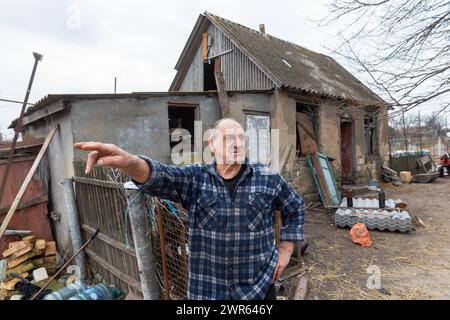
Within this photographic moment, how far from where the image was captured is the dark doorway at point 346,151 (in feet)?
37.1

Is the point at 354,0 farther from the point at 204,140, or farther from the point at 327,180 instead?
the point at 327,180

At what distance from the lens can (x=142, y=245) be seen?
2887 millimetres

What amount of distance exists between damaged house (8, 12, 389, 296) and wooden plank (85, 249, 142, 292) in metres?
0.03

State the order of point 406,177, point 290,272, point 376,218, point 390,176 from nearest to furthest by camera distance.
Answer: point 290,272
point 376,218
point 390,176
point 406,177

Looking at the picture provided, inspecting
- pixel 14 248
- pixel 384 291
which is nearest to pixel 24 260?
pixel 14 248

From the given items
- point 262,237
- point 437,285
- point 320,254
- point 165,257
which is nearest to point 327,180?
point 320,254

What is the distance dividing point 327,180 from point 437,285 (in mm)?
4824

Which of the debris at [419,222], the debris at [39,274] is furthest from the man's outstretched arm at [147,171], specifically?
the debris at [419,222]

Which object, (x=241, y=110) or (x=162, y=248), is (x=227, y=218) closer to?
(x=162, y=248)

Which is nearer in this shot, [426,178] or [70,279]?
[70,279]

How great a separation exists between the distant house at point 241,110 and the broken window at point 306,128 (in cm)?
3

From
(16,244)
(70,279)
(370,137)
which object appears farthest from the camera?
(370,137)

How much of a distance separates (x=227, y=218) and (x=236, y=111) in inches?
251

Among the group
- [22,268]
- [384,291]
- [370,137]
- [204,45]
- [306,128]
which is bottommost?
[384,291]
